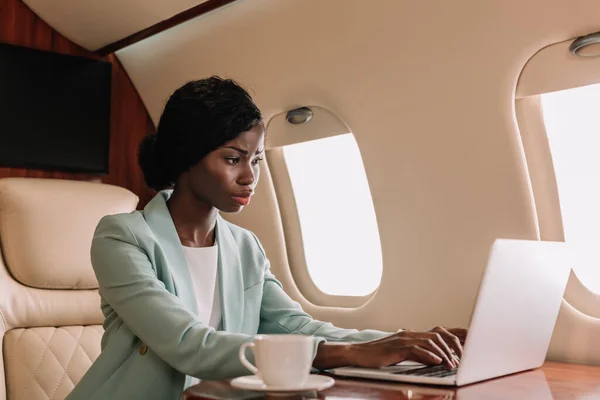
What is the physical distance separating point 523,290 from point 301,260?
5.94ft

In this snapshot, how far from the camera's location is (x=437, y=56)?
212cm

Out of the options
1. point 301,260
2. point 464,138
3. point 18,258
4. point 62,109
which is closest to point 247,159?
point 464,138

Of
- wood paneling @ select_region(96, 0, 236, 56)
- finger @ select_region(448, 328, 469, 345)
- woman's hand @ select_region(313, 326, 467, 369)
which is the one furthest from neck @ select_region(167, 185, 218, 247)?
wood paneling @ select_region(96, 0, 236, 56)

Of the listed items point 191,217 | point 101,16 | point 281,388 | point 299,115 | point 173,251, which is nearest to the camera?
point 281,388

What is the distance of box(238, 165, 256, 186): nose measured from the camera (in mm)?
1621

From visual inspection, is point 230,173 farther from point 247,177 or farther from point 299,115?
point 299,115

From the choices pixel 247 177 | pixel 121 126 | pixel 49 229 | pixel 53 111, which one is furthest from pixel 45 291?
pixel 121 126

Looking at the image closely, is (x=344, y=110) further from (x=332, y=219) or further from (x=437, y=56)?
(x=332, y=219)

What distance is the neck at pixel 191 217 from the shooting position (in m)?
1.70

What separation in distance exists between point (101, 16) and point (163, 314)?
183 cm

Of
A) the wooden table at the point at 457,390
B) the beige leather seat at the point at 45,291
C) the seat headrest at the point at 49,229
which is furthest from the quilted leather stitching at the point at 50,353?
the wooden table at the point at 457,390

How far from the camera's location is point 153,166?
1771 millimetres

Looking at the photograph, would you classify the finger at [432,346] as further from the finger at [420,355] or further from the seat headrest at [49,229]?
the seat headrest at [49,229]

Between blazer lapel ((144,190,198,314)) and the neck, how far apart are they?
0.24 ft
